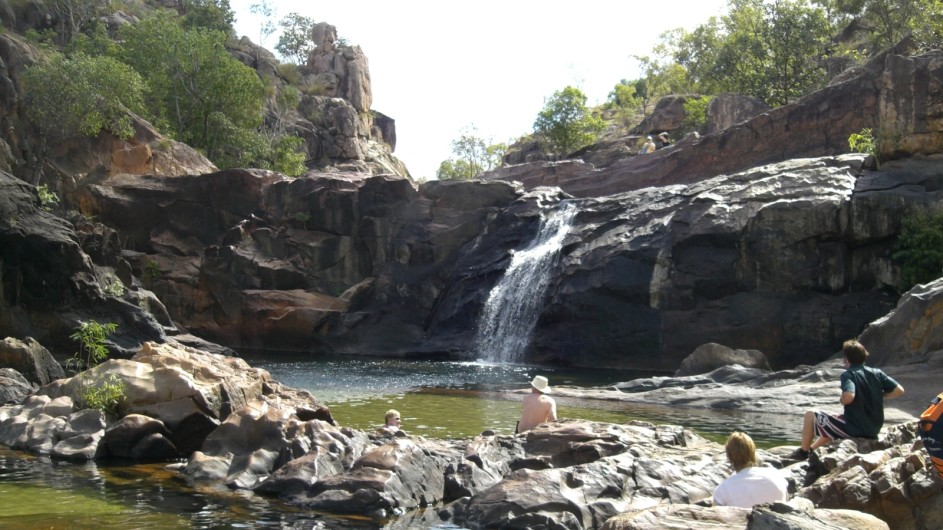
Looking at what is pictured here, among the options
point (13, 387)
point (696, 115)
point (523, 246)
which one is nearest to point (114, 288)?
point (13, 387)

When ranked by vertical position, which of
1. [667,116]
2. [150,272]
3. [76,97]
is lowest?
[150,272]

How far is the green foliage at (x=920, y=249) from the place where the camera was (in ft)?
89.4

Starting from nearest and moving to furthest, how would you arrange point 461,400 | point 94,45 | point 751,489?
point 751,489, point 461,400, point 94,45

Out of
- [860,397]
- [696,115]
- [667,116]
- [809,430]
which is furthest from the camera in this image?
[667,116]

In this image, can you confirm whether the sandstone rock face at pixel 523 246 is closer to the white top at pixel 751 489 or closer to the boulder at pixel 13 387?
the boulder at pixel 13 387

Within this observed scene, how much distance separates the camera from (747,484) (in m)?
7.75

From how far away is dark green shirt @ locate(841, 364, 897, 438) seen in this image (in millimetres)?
→ 10484

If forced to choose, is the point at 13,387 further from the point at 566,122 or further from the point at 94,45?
the point at 566,122

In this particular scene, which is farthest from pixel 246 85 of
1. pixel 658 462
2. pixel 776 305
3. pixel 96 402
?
pixel 658 462

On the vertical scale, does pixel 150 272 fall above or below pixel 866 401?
above

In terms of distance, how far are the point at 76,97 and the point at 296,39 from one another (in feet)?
172

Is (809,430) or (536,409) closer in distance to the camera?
(809,430)

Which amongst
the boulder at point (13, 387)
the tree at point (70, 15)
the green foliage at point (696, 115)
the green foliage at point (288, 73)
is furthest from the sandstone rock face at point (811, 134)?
the green foliage at point (288, 73)

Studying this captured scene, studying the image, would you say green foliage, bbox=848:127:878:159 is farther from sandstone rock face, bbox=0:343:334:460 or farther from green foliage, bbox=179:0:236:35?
green foliage, bbox=179:0:236:35
